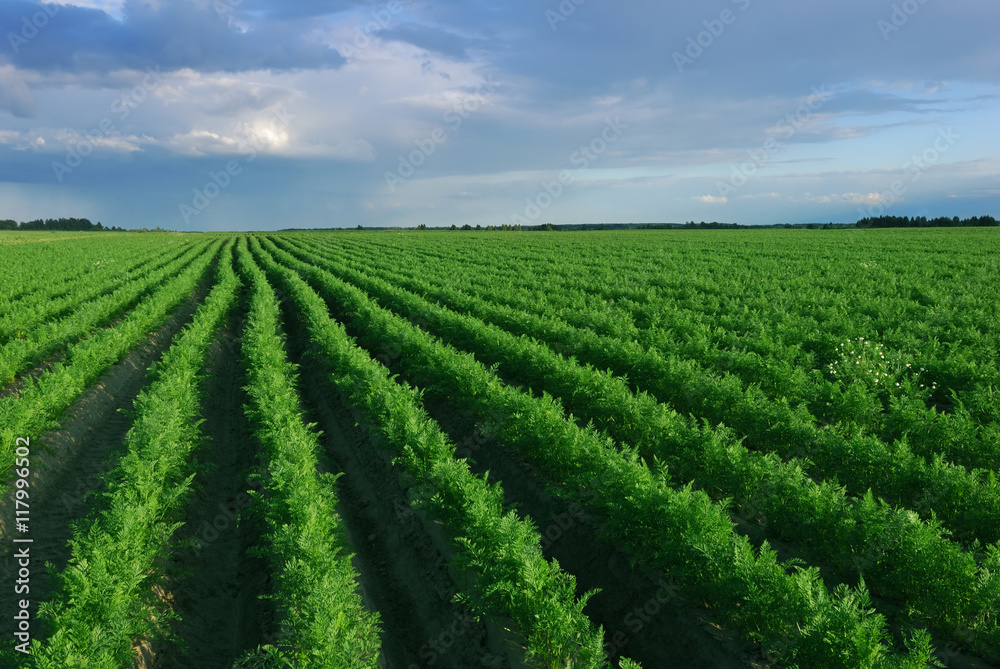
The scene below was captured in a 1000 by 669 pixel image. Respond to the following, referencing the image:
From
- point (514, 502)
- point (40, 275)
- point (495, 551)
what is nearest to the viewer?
point (495, 551)

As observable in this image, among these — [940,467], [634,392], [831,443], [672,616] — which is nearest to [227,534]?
[672,616]

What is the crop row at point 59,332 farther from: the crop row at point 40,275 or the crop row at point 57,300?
the crop row at point 40,275

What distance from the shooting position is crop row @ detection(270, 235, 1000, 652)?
180 inches

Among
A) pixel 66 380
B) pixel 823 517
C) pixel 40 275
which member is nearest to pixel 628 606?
pixel 823 517

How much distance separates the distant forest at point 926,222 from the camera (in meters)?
88.4

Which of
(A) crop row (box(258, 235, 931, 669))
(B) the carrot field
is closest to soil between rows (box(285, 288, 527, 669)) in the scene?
(B) the carrot field

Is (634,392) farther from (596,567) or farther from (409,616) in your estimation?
(409,616)

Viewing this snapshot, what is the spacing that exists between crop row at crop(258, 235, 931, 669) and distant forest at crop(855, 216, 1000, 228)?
349 feet

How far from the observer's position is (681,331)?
13.9m

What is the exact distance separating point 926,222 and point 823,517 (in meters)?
121

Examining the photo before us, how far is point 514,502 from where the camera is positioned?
6.73m

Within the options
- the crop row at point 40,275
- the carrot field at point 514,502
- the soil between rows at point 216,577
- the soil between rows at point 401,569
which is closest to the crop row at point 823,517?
the carrot field at point 514,502

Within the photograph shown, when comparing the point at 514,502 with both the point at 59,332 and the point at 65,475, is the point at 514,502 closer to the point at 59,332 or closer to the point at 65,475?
the point at 65,475

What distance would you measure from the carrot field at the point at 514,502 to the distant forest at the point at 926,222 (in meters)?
101
